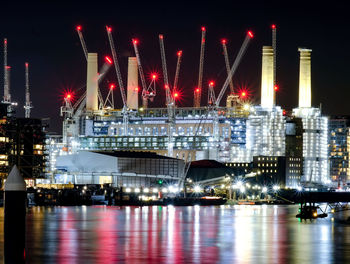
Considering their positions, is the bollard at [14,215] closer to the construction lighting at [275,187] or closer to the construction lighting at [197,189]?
the construction lighting at [197,189]

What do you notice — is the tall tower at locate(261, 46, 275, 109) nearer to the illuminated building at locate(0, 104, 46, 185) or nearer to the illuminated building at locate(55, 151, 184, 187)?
the illuminated building at locate(55, 151, 184, 187)

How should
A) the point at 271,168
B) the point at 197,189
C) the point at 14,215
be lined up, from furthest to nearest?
the point at 271,168, the point at 197,189, the point at 14,215

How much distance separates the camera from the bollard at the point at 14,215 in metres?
19.7

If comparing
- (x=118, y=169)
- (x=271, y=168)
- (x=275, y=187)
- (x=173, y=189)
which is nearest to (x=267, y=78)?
(x=271, y=168)

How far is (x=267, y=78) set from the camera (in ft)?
634

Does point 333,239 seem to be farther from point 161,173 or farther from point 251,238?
point 161,173

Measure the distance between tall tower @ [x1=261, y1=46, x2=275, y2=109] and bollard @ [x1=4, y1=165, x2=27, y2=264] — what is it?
17460cm

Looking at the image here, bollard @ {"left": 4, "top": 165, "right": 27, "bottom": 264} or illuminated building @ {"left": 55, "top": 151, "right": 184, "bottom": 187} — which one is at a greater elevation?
illuminated building @ {"left": 55, "top": 151, "right": 184, "bottom": 187}

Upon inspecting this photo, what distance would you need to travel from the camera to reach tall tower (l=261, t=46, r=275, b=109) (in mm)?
192500

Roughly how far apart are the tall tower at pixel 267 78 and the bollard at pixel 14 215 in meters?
175

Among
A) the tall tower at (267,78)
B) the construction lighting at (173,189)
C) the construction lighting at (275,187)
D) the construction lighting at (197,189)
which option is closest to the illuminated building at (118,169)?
the construction lighting at (173,189)

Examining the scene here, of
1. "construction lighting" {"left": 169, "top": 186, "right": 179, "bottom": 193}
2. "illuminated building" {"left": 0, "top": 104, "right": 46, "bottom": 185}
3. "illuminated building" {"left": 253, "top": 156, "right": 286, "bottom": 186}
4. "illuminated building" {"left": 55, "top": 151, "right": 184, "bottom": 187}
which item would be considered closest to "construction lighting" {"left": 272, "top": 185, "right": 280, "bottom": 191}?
"illuminated building" {"left": 253, "top": 156, "right": 286, "bottom": 186}

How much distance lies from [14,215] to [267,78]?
6915 inches

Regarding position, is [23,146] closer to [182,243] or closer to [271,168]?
[271,168]
